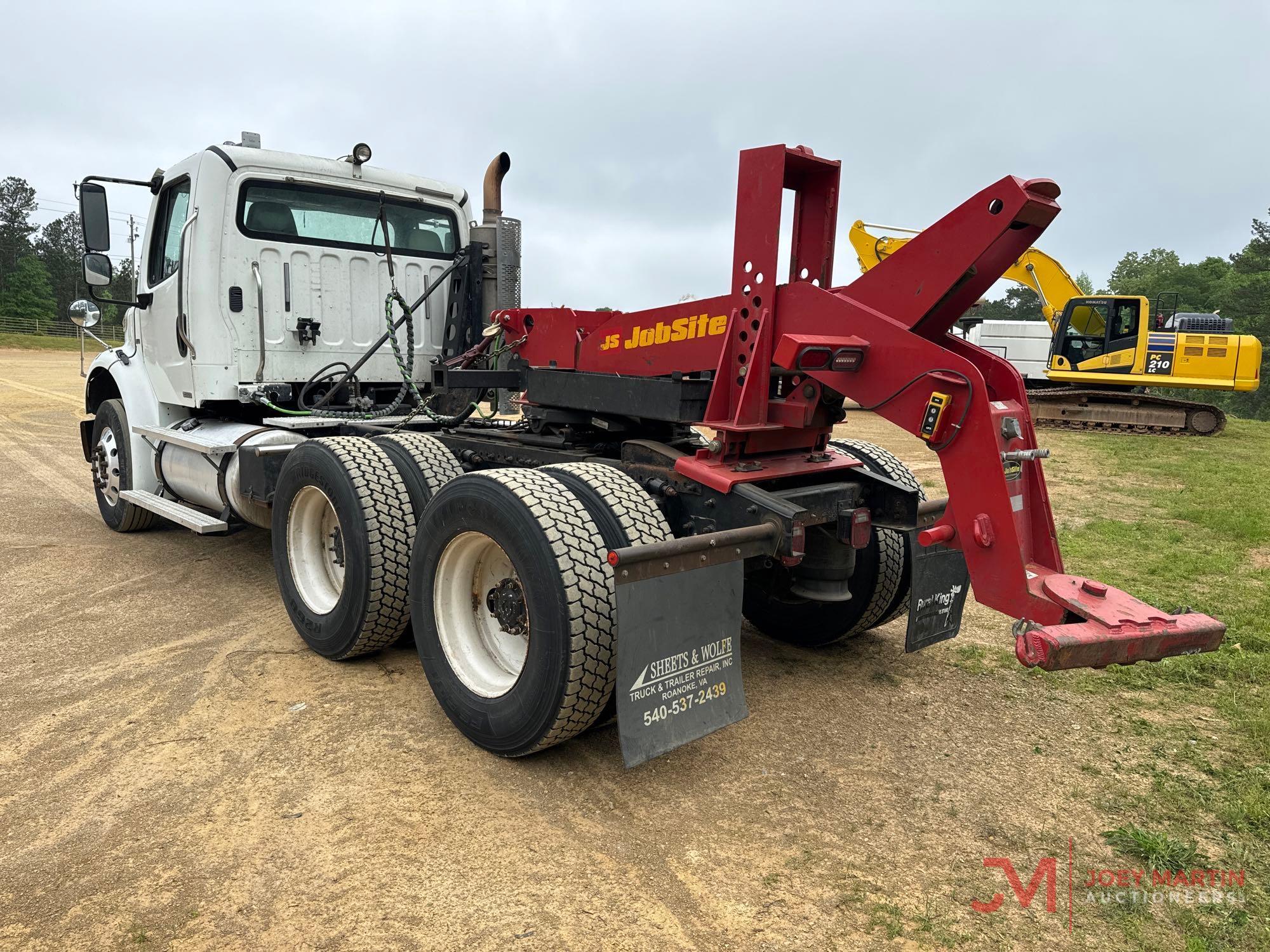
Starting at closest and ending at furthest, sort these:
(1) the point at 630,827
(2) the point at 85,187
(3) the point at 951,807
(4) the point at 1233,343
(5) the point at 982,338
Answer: (1) the point at 630,827 < (3) the point at 951,807 < (2) the point at 85,187 < (4) the point at 1233,343 < (5) the point at 982,338

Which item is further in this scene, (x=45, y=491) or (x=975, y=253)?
(x=45, y=491)

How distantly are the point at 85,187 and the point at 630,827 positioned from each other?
5857mm

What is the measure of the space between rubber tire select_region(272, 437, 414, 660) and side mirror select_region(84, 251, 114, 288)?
3086mm

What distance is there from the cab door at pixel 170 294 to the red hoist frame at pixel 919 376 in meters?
3.60

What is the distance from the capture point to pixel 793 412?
3.79 meters

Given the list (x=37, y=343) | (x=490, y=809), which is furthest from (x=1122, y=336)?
(x=37, y=343)

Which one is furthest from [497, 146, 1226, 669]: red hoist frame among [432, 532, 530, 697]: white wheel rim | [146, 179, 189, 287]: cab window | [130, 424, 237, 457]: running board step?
[146, 179, 189, 287]: cab window

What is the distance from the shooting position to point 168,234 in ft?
20.8

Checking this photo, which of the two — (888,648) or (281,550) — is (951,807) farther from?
(281,550)

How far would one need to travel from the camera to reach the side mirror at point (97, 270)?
6.43 metres

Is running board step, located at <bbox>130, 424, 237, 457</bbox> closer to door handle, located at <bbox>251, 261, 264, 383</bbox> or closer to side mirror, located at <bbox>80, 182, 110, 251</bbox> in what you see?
door handle, located at <bbox>251, 261, 264, 383</bbox>

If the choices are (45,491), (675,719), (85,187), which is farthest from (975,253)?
(45,491)

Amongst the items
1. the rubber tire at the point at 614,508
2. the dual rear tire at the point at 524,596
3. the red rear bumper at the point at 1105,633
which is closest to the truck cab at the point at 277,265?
the dual rear tire at the point at 524,596

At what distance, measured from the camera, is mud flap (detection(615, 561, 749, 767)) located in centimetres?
311
